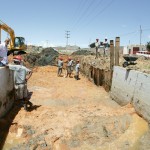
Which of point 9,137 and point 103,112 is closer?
point 9,137

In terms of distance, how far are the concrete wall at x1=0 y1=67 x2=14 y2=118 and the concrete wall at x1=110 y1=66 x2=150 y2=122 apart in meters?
4.45

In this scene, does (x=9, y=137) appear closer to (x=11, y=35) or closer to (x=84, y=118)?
(x=84, y=118)

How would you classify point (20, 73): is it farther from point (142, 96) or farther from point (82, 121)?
point (142, 96)

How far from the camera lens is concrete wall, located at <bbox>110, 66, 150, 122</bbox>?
858 cm

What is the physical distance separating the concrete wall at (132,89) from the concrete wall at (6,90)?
445 centimetres

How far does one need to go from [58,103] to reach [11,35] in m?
15.9

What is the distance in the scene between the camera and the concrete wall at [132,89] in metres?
8.58

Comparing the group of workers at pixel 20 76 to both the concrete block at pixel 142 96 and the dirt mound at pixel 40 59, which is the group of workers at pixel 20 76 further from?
the dirt mound at pixel 40 59

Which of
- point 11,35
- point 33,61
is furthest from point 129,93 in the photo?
point 33,61

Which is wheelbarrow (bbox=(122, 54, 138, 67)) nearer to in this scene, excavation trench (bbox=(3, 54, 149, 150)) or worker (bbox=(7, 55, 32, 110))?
excavation trench (bbox=(3, 54, 149, 150))

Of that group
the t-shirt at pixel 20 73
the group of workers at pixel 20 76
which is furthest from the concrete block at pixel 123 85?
the t-shirt at pixel 20 73

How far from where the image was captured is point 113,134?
7.84 m

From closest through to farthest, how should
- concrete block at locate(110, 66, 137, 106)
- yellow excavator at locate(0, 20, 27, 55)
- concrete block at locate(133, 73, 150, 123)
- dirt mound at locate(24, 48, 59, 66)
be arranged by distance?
concrete block at locate(133, 73, 150, 123) → concrete block at locate(110, 66, 137, 106) → yellow excavator at locate(0, 20, 27, 55) → dirt mound at locate(24, 48, 59, 66)

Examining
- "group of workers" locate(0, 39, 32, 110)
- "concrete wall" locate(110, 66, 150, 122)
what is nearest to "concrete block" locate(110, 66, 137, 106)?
"concrete wall" locate(110, 66, 150, 122)
